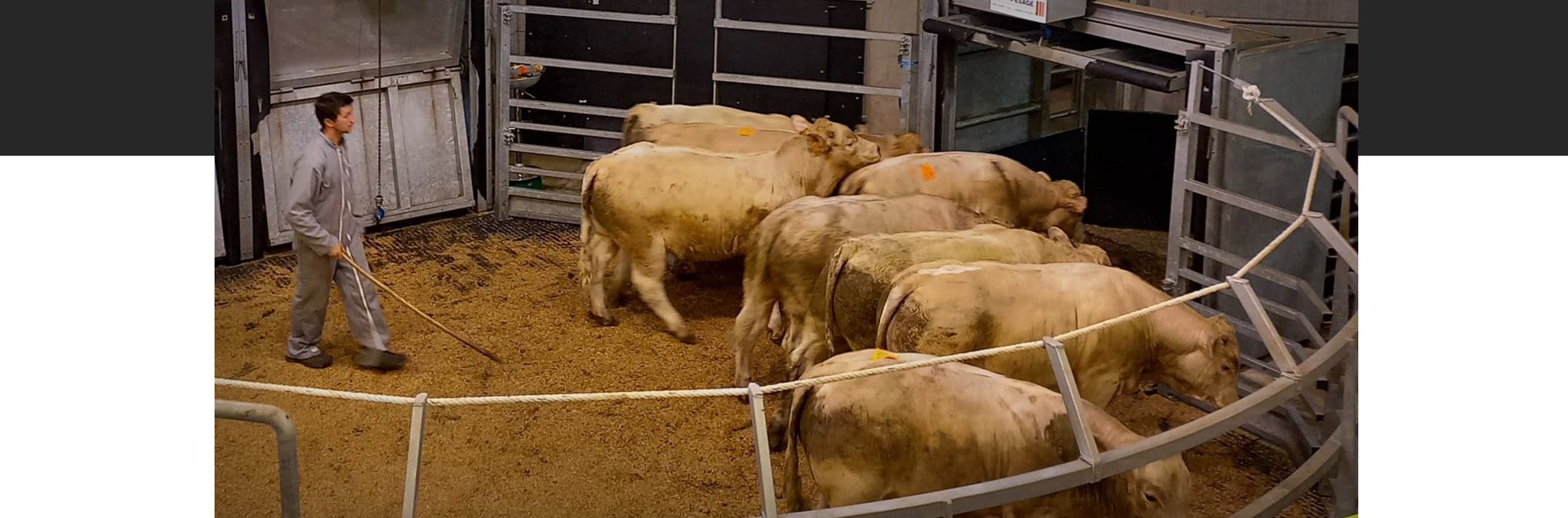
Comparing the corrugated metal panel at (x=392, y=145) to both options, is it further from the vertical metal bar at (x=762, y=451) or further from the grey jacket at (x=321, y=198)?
the vertical metal bar at (x=762, y=451)

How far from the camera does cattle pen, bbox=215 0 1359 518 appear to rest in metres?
4.99

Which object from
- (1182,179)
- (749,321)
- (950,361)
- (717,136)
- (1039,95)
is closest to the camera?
(950,361)

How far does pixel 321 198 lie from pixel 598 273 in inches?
61.8

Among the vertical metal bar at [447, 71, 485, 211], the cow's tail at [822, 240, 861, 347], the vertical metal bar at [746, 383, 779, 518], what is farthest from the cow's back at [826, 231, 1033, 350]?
the vertical metal bar at [447, 71, 485, 211]

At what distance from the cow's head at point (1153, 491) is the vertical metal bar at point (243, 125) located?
3.22 meters

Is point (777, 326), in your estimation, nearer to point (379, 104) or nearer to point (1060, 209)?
point (1060, 209)

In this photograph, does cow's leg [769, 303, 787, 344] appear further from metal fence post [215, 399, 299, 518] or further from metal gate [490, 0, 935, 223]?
metal fence post [215, 399, 299, 518]

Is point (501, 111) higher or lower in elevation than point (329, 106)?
lower

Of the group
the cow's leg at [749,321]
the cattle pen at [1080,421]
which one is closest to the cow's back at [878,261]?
the cow's leg at [749,321]

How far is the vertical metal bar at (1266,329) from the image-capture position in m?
5.65

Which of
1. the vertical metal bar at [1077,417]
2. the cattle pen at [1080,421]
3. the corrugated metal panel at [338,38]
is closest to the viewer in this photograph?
the cattle pen at [1080,421]

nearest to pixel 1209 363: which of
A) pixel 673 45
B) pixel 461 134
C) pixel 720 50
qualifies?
pixel 720 50

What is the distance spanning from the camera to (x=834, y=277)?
246 inches
